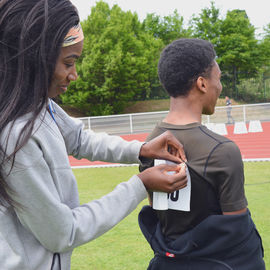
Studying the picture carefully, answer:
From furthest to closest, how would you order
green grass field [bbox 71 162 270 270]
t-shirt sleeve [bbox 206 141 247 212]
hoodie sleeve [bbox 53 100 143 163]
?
green grass field [bbox 71 162 270 270]
hoodie sleeve [bbox 53 100 143 163]
t-shirt sleeve [bbox 206 141 247 212]

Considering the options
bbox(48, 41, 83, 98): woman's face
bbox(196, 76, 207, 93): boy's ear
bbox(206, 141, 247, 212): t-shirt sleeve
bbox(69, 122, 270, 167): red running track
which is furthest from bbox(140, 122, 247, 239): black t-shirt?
bbox(69, 122, 270, 167): red running track

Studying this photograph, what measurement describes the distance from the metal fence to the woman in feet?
58.5

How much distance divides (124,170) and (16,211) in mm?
7254

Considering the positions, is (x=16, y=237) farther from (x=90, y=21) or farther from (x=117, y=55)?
(x=90, y=21)

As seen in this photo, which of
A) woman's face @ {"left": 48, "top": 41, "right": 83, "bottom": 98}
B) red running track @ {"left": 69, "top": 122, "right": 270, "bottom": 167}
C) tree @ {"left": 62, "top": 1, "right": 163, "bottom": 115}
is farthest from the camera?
tree @ {"left": 62, "top": 1, "right": 163, "bottom": 115}

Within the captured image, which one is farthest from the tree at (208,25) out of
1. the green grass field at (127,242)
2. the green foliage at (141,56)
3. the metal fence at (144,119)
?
the green grass field at (127,242)

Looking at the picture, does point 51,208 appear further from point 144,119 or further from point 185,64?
point 144,119

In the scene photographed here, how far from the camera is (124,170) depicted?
8516 mm

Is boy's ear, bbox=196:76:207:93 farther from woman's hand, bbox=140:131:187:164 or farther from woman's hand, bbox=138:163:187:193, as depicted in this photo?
woman's hand, bbox=138:163:187:193

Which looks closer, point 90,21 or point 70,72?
point 70,72

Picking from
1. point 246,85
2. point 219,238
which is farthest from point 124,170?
point 246,85

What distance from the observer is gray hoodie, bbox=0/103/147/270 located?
4.02 feet

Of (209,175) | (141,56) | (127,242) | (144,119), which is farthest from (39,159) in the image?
(141,56)

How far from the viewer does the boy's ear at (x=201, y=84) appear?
193 centimetres
